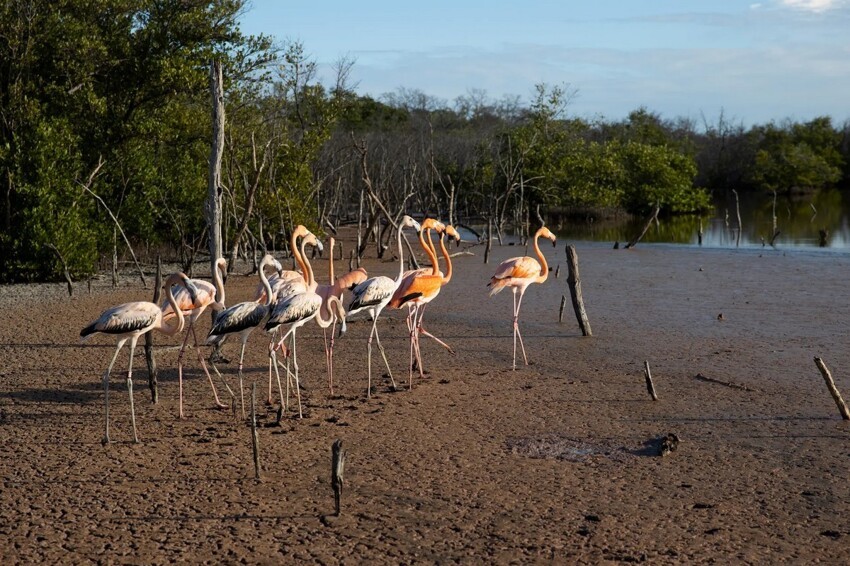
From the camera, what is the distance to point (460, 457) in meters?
7.34

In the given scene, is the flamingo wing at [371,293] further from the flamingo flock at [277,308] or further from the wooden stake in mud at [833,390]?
the wooden stake in mud at [833,390]

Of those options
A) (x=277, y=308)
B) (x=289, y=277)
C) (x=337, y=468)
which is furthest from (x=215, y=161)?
(x=337, y=468)

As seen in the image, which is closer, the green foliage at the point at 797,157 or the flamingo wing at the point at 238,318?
the flamingo wing at the point at 238,318

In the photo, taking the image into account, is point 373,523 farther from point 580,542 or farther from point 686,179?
point 686,179

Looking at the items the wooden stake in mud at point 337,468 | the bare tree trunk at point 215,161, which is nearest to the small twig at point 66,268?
the bare tree trunk at point 215,161

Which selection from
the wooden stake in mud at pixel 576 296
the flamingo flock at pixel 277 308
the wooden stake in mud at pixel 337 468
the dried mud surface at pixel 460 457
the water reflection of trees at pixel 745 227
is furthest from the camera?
the water reflection of trees at pixel 745 227

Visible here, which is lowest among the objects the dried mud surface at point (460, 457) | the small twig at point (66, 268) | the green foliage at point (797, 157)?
the dried mud surface at point (460, 457)

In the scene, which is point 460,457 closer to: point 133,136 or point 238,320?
point 238,320

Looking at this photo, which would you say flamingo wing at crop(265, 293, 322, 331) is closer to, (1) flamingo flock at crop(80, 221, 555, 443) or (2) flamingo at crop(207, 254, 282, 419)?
(1) flamingo flock at crop(80, 221, 555, 443)

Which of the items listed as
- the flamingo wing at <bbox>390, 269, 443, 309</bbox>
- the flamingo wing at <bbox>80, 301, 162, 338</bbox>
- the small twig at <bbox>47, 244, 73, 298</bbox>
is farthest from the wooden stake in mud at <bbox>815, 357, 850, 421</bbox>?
the small twig at <bbox>47, 244, 73, 298</bbox>

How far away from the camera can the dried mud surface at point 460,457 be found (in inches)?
225

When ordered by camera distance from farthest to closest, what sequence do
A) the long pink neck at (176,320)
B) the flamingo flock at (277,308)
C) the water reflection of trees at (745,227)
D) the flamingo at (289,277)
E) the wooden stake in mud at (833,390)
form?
the water reflection of trees at (745,227) → the flamingo at (289,277) → the long pink neck at (176,320) → the flamingo flock at (277,308) → the wooden stake in mud at (833,390)

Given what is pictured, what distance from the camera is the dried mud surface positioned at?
225 inches

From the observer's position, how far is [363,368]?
10.7 m
